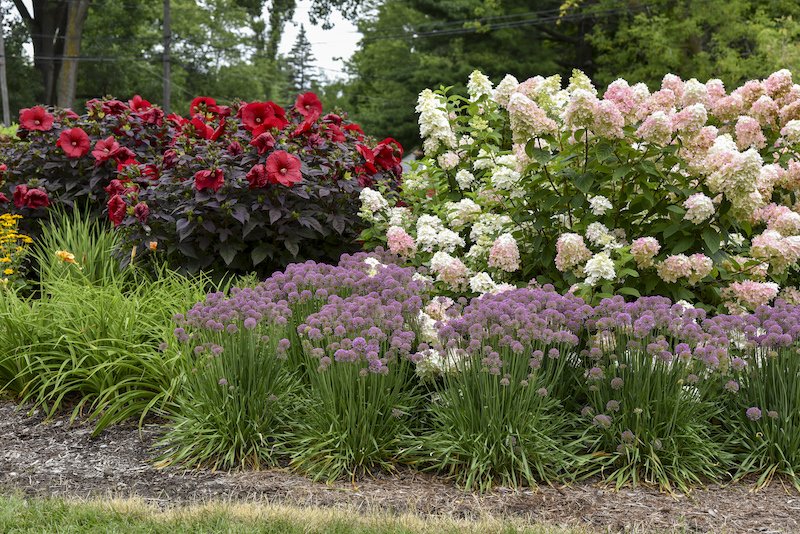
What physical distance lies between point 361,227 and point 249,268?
3.33 feet

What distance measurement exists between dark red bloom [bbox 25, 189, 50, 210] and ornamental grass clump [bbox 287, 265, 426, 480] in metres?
3.87

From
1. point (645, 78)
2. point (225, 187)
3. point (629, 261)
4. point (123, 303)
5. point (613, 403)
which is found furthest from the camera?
point (645, 78)

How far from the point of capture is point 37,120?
6559mm

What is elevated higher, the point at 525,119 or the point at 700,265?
the point at 525,119

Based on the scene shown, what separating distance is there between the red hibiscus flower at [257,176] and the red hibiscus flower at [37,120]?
2742mm

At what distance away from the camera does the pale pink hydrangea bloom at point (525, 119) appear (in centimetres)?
389

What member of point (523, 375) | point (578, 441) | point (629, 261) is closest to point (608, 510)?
point (578, 441)

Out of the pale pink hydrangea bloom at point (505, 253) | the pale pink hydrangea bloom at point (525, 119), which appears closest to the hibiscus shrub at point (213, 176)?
the pale pink hydrangea bloom at point (505, 253)

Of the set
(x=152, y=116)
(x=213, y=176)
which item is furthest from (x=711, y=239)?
(x=152, y=116)

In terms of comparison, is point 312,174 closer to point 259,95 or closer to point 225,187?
point 225,187

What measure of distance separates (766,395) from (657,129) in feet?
4.96

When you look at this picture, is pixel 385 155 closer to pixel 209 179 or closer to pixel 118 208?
pixel 209 179

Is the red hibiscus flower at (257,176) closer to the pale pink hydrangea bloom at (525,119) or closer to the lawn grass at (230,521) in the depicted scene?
the pale pink hydrangea bloom at (525,119)

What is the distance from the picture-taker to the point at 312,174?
5.45 m
